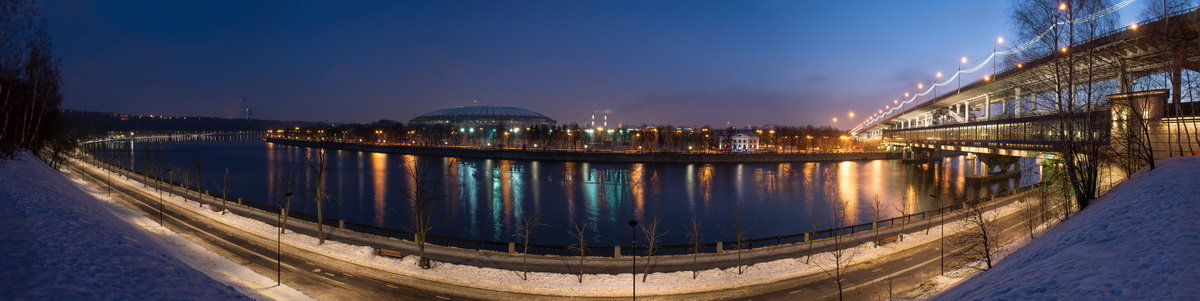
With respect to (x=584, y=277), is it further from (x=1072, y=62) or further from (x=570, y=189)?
(x=570, y=189)

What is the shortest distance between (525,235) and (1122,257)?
12954 millimetres

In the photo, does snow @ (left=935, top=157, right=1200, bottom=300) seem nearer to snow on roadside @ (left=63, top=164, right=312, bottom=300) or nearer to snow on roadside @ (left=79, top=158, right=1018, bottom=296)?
snow on roadside @ (left=79, top=158, right=1018, bottom=296)

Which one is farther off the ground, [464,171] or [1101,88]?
[1101,88]

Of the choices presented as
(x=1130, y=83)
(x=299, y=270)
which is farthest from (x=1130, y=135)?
(x=299, y=270)

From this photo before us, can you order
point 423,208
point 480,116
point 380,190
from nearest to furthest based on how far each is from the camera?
point 423,208 → point 380,190 → point 480,116

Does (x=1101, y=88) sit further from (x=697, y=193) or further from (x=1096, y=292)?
(x=697, y=193)

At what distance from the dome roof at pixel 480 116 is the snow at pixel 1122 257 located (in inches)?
4810

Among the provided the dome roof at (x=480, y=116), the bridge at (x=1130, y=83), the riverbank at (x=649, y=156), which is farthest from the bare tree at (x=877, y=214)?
the dome roof at (x=480, y=116)

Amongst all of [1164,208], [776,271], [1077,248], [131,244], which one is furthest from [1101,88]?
[131,244]

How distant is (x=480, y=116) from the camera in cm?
12619

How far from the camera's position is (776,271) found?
12680mm

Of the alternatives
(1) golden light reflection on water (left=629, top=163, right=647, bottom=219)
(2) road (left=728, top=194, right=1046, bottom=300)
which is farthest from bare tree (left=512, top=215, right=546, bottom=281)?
(1) golden light reflection on water (left=629, top=163, right=647, bottom=219)

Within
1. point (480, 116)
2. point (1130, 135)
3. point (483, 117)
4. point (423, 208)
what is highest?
point (480, 116)

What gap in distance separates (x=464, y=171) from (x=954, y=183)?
1690 inches
